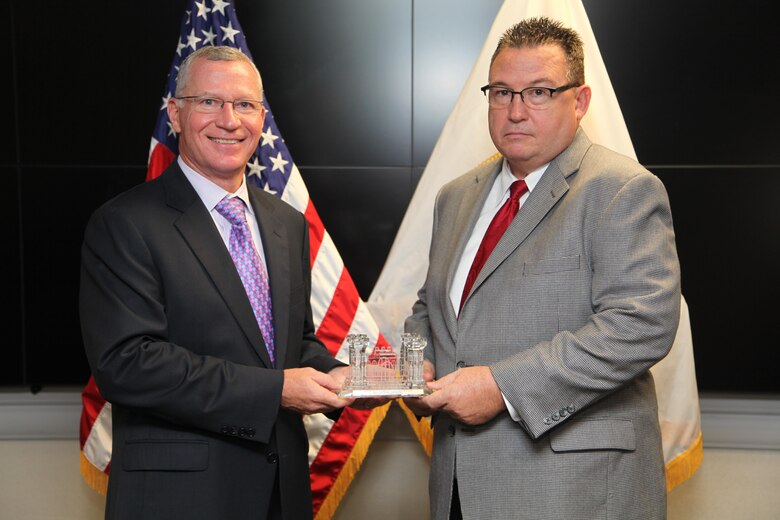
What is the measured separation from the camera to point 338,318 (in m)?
3.20

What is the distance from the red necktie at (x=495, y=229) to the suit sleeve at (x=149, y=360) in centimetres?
58

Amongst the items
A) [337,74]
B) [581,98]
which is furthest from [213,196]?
[337,74]

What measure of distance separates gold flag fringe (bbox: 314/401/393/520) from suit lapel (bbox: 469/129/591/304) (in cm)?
126

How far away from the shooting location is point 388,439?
366cm

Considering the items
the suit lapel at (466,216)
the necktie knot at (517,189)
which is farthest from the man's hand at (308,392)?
the necktie knot at (517,189)

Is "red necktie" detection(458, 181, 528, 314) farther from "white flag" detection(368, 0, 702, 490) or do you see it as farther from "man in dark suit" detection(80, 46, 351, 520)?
"white flag" detection(368, 0, 702, 490)

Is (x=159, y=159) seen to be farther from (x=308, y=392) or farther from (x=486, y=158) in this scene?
(x=308, y=392)

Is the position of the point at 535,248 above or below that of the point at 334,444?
above

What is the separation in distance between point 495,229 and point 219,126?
0.83 m

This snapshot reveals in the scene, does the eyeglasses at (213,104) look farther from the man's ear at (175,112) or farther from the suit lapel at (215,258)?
the suit lapel at (215,258)

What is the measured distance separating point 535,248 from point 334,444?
1.48 m

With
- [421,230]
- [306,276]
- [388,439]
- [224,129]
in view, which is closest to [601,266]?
[306,276]

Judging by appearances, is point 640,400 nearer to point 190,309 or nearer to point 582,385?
point 582,385

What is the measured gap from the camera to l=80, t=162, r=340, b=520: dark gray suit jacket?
2066mm
